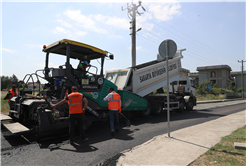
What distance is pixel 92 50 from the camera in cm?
597

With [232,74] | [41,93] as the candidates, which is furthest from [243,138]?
[232,74]

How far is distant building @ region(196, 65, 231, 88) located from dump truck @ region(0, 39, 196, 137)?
4132 centimetres

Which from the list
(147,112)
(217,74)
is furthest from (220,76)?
(147,112)

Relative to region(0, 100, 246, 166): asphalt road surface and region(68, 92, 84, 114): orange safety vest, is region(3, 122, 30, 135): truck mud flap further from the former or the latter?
region(68, 92, 84, 114): orange safety vest

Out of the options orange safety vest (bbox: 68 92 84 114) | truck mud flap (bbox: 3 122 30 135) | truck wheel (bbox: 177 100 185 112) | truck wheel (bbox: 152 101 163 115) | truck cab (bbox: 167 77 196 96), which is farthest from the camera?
truck cab (bbox: 167 77 196 96)

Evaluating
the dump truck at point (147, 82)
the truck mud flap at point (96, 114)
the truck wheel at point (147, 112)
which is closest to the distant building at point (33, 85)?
the truck mud flap at point (96, 114)

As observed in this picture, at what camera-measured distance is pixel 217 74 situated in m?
44.8

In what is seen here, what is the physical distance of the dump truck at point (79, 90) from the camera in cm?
474

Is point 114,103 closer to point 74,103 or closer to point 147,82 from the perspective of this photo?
point 74,103

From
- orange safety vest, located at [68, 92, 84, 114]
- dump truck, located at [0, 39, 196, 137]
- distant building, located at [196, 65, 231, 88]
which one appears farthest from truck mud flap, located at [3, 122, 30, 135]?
distant building, located at [196, 65, 231, 88]

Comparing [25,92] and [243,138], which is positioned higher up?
[25,92]

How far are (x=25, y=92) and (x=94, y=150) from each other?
12.4 feet

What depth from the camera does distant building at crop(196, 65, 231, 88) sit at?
4372cm

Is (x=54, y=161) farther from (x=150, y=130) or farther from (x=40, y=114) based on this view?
(x=150, y=130)
